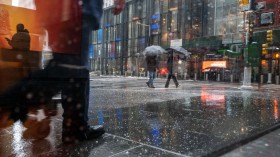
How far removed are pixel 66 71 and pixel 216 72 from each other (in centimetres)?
2725

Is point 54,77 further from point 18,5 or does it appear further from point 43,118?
point 43,118

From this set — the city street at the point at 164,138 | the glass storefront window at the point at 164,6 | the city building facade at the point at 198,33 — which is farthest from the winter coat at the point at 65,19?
the glass storefront window at the point at 164,6

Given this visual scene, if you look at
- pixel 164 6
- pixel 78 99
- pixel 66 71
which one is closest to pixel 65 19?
pixel 66 71

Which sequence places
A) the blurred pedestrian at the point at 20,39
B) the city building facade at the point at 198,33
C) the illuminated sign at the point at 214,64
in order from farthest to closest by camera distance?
1. the illuminated sign at the point at 214,64
2. the city building facade at the point at 198,33
3. the blurred pedestrian at the point at 20,39

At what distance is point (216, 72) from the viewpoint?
28.2m

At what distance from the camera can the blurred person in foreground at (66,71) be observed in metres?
2.20

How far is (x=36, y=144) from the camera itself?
2.54 meters

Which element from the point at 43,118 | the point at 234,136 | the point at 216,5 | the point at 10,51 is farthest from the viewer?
the point at 216,5

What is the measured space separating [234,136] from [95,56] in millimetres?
53057

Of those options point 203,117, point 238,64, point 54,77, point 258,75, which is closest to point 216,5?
point 238,64

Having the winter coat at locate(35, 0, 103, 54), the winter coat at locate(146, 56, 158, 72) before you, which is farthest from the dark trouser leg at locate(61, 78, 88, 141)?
the winter coat at locate(146, 56, 158, 72)

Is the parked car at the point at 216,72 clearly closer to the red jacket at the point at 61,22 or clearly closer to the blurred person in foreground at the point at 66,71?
the blurred person in foreground at the point at 66,71

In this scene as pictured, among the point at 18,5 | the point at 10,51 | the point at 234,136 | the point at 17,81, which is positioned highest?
the point at 18,5

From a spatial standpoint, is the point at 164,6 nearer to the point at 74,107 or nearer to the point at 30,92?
the point at 74,107
